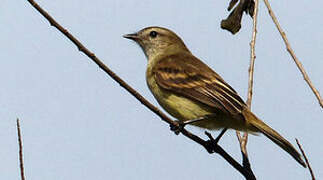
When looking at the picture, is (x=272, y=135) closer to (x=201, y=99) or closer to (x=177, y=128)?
(x=201, y=99)

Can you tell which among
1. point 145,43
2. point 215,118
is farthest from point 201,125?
point 145,43

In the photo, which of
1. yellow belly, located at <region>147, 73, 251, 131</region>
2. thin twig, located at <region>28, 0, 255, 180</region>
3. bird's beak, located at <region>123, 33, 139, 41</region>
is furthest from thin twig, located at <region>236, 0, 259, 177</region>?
bird's beak, located at <region>123, 33, 139, 41</region>

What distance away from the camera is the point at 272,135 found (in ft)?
19.3

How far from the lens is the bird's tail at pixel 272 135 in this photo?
5.61m

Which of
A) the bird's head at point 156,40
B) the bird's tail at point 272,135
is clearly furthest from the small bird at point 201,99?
the bird's head at point 156,40

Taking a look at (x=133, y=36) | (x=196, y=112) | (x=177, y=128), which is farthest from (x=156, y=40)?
(x=177, y=128)

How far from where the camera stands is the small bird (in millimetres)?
6000

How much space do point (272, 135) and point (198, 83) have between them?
1.15 m

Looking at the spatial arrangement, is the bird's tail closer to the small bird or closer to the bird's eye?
the small bird

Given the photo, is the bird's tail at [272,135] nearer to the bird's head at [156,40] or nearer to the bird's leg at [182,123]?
the bird's leg at [182,123]

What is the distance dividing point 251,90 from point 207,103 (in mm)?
942

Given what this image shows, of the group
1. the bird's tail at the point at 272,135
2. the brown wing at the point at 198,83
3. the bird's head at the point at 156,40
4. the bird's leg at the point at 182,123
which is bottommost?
the bird's tail at the point at 272,135

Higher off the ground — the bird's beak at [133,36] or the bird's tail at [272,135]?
the bird's beak at [133,36]

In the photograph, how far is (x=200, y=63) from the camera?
754cm
